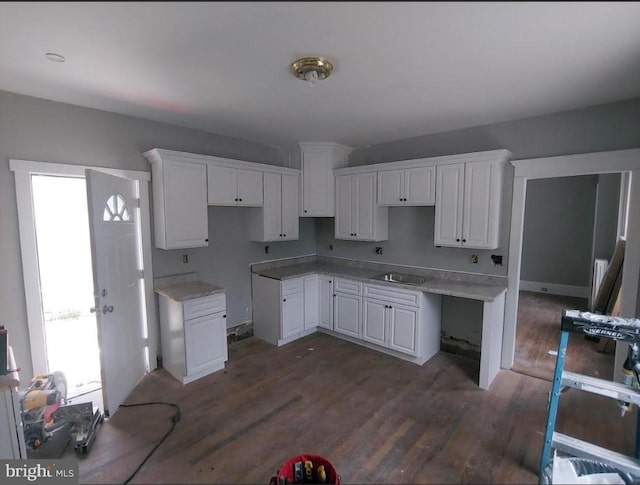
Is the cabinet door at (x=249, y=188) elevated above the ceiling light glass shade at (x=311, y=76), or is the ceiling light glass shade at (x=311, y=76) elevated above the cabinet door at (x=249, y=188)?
the ceiling light glass shade at (x=311, y=76)

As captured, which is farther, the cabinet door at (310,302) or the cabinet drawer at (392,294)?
the cabinet door at (310,302)

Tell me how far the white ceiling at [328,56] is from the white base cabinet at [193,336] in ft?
6.11

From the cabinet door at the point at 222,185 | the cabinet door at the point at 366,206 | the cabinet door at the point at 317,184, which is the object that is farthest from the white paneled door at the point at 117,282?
the cabinet door at the point at 366,206

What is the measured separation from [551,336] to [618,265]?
130 cm

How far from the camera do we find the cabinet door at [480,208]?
307cm

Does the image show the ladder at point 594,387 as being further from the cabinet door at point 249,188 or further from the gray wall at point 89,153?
the gray wall at point 89,153

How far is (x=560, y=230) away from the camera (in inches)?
237

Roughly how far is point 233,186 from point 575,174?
3.45 metres

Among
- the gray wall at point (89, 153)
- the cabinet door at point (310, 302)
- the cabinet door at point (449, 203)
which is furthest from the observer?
the cabinet door at point (310, 302)

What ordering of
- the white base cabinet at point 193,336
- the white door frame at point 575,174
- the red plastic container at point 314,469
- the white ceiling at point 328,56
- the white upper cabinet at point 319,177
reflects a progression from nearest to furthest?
the white ceiling at point 328,56, the red plastic container at point 314,469, the white door frame at point 575,174, the white base cabinet at point 193,336, the white upper cabinet at point 319,177

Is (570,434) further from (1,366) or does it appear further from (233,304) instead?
(1,366)

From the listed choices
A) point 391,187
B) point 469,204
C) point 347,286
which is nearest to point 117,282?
point 347,286

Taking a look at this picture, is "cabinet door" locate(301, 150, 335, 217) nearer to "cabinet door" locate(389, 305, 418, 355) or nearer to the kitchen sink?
the kitchen sink

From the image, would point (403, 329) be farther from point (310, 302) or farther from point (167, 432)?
point (167, 432)
